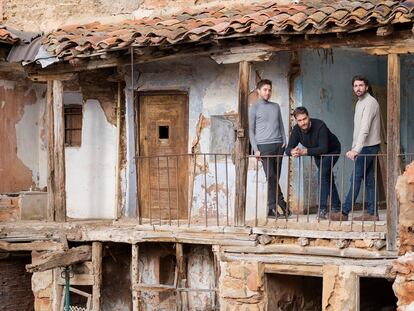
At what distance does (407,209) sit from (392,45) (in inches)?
152

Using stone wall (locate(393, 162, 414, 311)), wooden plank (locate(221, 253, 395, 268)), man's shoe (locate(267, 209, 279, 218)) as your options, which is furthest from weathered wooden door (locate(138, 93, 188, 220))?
stone wall (locate(393, 162, 414, 311))

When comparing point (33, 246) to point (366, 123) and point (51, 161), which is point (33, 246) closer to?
point (51, 161)

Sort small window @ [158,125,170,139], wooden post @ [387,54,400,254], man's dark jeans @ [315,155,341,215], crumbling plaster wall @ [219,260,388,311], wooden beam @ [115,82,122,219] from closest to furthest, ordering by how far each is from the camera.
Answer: wooden post @ [387,54,400,254] < crumbling plaster wall @ [219,260,388,311] < man's dark jeans @ [315,155,341,215] < small window @ [158,125,170,139] < wooden beam @ [115,82,122,219]

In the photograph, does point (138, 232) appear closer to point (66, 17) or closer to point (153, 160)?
point (153, 160)

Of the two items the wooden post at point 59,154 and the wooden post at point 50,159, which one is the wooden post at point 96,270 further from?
the wooden post at point 50,159

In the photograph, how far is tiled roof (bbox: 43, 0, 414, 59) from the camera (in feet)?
37.8

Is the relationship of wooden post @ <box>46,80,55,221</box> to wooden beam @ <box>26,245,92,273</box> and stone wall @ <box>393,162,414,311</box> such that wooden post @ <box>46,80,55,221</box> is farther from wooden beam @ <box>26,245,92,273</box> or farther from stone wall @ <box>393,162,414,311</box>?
stone wall @ <box>393,162,414,311</box>

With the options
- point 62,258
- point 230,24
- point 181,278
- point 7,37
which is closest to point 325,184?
point 230,24

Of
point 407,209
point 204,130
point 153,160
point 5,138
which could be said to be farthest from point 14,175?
point 407,209

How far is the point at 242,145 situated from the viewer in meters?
13.0

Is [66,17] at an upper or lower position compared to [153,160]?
upper

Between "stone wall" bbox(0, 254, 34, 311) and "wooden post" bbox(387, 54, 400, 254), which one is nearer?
"wooden post" bbox(387, 54, 400, 254)

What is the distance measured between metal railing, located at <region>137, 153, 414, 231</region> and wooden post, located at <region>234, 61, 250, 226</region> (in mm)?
141

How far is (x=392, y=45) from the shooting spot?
11852mm
